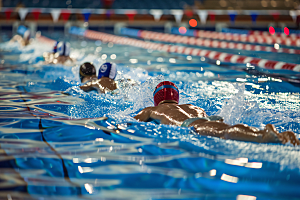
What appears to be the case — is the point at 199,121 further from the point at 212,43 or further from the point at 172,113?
the point at 212,43

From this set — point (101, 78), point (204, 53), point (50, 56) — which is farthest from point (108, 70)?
point (204, 53)

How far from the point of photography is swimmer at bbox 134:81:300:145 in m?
2.60

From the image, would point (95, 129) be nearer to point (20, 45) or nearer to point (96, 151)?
point (96, 151)

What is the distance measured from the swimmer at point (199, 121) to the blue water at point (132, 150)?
0.07 meters

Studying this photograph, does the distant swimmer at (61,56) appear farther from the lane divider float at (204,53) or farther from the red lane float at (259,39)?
the red lane float at (259,39)

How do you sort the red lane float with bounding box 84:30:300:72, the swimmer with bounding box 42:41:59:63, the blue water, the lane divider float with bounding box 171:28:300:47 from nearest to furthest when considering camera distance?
the blue water → the red lane float with bounding box 84:30:300:72 → the swimmer with bounding box 42:41:59:63 → the lane divider float with bounding box 171:28:300:47

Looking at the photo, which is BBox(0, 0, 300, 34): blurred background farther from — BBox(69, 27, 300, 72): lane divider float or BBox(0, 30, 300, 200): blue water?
BBox(0, 30, 300, 200): blue water

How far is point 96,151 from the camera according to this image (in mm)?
2730

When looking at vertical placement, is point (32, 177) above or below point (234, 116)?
below

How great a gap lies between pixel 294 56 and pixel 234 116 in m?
5.72

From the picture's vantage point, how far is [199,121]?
307 cm

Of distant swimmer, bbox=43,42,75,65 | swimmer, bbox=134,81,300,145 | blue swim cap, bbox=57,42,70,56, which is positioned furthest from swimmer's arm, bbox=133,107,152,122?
blue swim cap, bbox=57,42,70,56

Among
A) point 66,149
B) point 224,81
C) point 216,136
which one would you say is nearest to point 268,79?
point 224,81

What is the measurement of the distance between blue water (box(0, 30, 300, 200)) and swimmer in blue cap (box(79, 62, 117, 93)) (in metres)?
0.14
